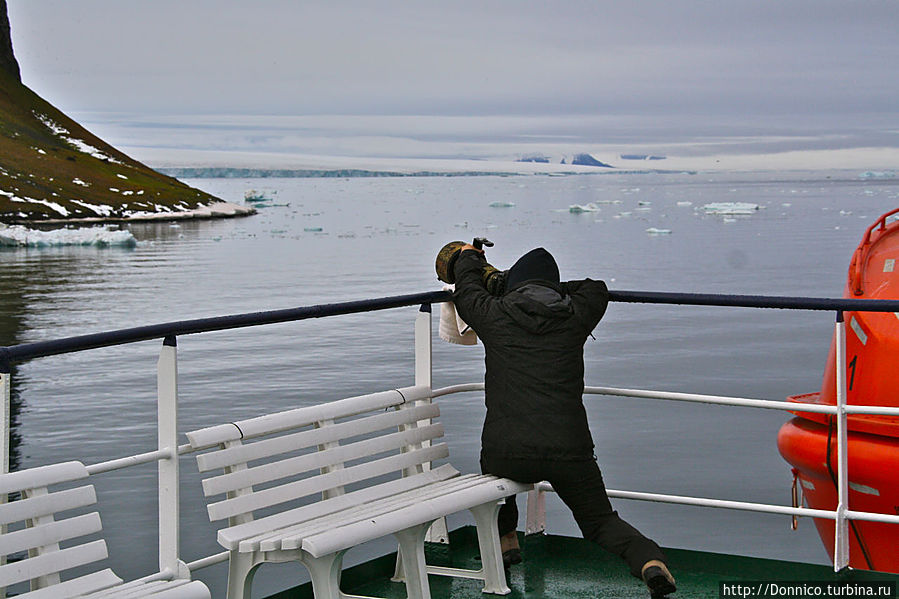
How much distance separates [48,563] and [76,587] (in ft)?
0.37

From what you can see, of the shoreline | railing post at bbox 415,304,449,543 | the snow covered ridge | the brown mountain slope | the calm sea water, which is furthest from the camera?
the snow covered ridge

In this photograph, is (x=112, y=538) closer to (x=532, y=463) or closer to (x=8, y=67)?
(x=532, y=463)

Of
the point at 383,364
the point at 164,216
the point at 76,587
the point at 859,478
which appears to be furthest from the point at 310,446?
the point at 164,216

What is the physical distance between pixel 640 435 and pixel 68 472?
17.1 m

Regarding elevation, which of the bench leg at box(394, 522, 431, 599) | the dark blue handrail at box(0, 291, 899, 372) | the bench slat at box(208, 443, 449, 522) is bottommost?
the bench leg at box(394, 522, 431, 599)

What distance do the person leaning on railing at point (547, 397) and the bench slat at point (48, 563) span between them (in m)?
1.34

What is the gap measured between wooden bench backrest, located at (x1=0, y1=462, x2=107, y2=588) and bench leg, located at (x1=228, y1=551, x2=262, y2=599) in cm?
46

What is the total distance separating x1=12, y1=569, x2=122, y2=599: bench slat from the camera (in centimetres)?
264

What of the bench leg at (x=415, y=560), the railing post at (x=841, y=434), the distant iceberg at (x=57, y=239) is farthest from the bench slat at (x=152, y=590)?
the distant iceberg at (x=57, y=239)

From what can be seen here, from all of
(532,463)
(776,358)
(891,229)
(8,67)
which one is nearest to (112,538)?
(891,229)

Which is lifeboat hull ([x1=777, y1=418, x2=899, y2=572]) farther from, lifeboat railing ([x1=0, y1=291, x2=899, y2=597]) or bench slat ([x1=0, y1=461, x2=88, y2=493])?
bench slat ([x1=0, y1=461, x2=88, y2=493])

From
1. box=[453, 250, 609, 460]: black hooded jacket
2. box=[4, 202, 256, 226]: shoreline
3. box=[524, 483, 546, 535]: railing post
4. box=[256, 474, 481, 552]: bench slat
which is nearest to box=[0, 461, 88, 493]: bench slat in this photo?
box=[256, 474, 481, 552]: bench slat

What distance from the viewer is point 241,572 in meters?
3.19

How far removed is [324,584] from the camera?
3158mm
